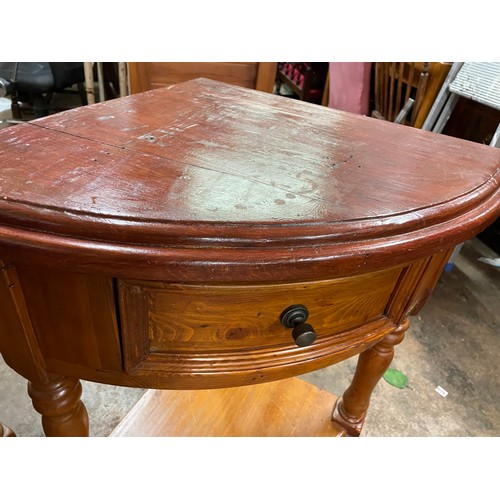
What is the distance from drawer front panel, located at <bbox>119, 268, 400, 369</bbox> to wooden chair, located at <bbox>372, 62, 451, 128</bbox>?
1223 millimetres

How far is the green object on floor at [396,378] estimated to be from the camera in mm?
1284

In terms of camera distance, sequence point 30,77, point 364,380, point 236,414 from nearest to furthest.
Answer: point 364,380 → point 236,414 → point 30,77

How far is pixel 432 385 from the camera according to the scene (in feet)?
4.22

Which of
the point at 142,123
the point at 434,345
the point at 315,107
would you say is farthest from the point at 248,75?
the point at 434,345

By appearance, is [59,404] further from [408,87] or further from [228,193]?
[408,87]

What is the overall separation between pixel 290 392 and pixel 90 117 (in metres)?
0.83

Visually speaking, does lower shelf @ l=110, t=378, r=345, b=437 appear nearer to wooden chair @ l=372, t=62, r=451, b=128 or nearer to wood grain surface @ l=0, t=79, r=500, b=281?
wood grain surface @ l=0, t=79, r=500, b=281

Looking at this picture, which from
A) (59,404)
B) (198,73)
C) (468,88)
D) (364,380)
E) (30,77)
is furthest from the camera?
(30,77)

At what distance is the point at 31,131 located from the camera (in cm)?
50

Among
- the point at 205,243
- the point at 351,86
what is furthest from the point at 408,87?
the point at 205,243

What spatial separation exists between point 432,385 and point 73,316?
1.24 m

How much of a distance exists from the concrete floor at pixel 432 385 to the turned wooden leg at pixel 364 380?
261mm

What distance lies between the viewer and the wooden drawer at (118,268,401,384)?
41cm

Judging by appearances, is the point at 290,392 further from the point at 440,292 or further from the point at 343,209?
the point at 440,292
